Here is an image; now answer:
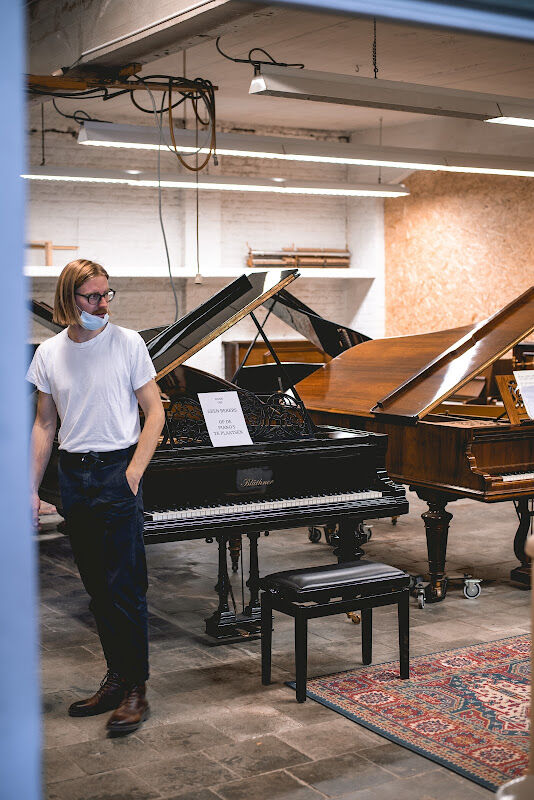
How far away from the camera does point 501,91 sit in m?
10.6

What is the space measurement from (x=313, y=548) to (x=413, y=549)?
2.34 feet

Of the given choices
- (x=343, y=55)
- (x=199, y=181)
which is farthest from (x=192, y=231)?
(x=343, y=55)

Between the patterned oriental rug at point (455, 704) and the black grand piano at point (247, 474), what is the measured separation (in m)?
0.67

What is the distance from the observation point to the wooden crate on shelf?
534 inches

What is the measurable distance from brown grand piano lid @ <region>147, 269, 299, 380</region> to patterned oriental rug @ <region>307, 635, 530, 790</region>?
1.62 m

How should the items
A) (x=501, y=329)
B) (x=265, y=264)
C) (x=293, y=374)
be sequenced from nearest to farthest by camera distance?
(x=501, y=329) < (x=293, y=374) < (x=265, y=264)

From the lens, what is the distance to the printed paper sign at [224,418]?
4805mm

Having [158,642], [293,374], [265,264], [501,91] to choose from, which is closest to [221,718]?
[158,642]

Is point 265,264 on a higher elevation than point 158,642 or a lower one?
higher

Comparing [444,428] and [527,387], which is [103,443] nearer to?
[444,428]

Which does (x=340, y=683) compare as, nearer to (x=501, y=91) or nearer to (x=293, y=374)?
(x=293, y=374)

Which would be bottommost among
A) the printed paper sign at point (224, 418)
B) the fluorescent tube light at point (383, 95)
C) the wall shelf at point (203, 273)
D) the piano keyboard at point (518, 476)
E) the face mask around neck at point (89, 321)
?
the piano keyboard at point (518, 476)

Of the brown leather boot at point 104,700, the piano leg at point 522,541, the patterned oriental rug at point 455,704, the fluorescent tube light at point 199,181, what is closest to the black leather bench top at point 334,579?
the patterned oriental rug at point 455,704

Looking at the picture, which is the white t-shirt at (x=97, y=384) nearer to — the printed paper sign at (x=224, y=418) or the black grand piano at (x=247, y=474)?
the black grand piano at (x=247, y=474)
